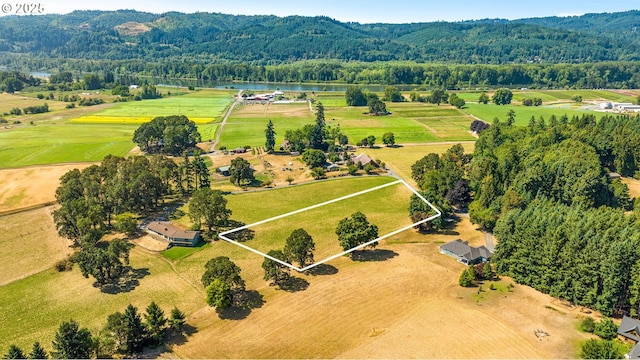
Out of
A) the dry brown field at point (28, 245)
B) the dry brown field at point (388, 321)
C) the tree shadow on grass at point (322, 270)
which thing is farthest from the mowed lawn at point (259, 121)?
the dry brown field at point (388, 321)

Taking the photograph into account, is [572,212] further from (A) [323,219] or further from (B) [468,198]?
(A) [323,219]

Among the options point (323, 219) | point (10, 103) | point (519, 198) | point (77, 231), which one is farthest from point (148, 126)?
point (10, 103)

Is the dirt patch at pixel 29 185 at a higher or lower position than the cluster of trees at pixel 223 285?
higher

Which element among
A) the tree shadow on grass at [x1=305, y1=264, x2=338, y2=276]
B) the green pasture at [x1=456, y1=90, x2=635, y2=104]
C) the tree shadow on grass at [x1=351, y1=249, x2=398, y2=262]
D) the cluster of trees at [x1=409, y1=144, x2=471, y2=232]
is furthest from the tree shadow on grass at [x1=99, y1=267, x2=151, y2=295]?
the green pasture at [x1=456, y1=90, x2=635, y2=104]

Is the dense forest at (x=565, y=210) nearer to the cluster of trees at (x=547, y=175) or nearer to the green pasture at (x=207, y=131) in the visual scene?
the cluster of trees at (x=547, y=175)

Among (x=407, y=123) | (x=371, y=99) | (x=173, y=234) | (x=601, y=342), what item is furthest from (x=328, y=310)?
(x=371, y=99)
